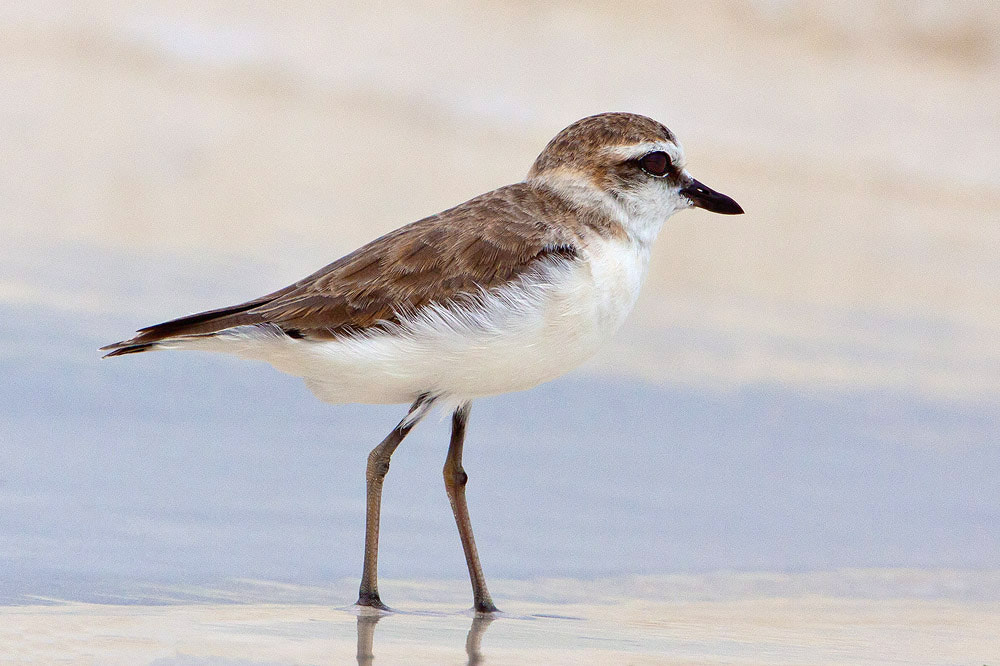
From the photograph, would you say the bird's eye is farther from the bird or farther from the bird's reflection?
the bird's reflection

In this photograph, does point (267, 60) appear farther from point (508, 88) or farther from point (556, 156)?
point (556, 156)

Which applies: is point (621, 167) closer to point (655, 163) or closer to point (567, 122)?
point (655, 163)

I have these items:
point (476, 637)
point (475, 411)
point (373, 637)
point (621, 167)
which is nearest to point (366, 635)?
point (373, 637)

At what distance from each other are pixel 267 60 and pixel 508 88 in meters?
3.18

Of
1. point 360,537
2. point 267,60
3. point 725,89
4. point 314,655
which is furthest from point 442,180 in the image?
point 314,655

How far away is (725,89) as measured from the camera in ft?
64.4

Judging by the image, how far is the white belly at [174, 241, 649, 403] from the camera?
474 cm

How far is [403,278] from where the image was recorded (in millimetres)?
4867

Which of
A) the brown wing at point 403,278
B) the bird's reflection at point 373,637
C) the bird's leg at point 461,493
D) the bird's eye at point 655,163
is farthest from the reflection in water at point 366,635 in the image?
the bird's eye at point 655,163

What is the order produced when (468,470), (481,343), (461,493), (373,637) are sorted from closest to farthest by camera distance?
(373,637), (481,343), (461,493), (468,470)

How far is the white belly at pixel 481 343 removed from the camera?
15.5ft

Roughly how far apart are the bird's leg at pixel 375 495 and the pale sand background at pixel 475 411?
134 millimetres

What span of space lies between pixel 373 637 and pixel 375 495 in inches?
29.3

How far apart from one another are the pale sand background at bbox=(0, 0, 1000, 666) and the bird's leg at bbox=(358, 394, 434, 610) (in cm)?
13
